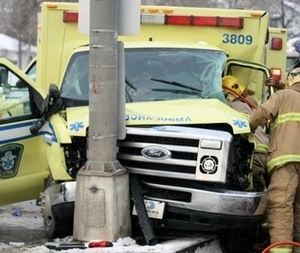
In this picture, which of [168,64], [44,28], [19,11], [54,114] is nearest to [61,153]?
[54,114]

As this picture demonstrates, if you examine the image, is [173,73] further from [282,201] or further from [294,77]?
[282,201]

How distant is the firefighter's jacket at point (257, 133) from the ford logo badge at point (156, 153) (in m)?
1.04

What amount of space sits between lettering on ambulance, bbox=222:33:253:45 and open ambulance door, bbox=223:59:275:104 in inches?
14.1

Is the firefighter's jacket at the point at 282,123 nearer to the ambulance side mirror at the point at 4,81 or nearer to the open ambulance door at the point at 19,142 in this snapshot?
the open ambulance door at the point at 19,142

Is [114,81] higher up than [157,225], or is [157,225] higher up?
[114,81]

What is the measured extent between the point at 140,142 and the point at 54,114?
4.34 feet

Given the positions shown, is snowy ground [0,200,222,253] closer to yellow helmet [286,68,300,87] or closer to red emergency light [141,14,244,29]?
yellow helmet [286,68,300,87]

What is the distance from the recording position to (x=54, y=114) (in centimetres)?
845

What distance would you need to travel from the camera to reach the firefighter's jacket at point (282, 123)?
A: 25.8 feet

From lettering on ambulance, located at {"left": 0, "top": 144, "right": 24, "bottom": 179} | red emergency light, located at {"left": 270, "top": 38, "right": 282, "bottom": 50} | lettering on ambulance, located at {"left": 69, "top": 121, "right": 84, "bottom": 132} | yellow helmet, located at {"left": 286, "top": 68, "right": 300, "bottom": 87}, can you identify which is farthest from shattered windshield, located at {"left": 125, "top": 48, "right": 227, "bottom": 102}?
red emergency light, located at {"left": 270, "top": 38, "right": 282, "bottom": 50}

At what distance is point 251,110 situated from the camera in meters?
8.96

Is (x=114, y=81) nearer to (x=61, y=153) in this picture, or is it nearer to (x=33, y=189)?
(x=61, y=153)

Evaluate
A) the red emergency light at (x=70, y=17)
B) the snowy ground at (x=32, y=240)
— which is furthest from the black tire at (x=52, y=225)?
the red emergency light at (x=70, y=17)

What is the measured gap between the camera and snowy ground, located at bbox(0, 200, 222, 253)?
281 inches
